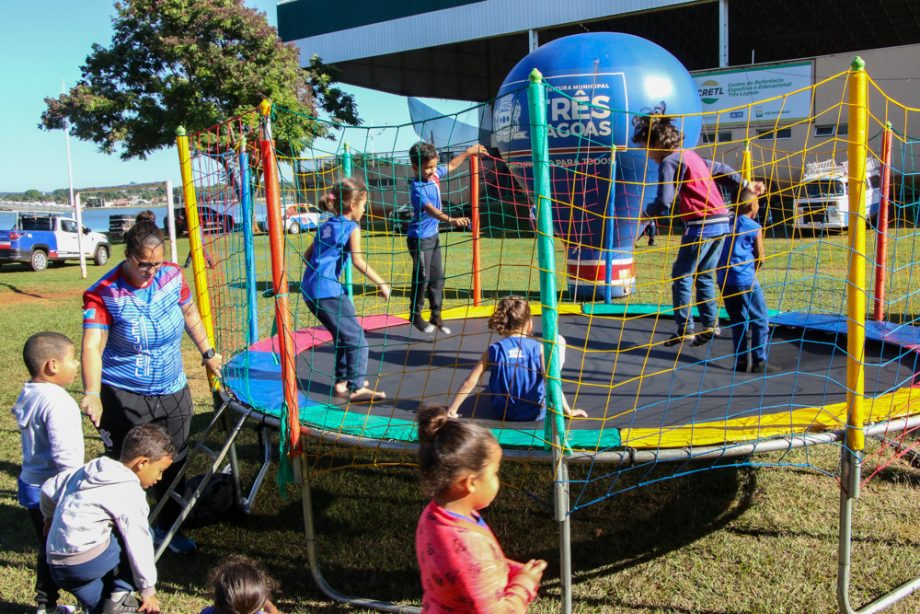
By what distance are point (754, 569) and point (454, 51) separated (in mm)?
26497

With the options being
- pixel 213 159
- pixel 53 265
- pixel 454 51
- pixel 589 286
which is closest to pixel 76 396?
pixel 213 159

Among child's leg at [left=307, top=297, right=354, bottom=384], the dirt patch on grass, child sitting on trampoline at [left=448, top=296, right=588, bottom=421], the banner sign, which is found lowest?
the dirt patch on grass

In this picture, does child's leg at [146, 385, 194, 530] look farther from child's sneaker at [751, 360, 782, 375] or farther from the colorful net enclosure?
child's sneaker at [751, 360, 782, 375]

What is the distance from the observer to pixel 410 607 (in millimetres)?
3080

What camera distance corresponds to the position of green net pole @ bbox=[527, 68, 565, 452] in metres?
2.55

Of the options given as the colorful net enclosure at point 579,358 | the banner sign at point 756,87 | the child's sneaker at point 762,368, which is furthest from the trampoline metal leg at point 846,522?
the banner sign at point 756,87

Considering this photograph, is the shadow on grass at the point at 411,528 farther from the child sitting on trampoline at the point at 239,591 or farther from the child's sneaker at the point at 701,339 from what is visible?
the child sitting on trampoline at the point at 239,591

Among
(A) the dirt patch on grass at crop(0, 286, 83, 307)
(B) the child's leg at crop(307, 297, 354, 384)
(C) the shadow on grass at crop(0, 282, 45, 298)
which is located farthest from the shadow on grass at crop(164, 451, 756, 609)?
(C) the shadow on grass at crop(0, 282, 45, 298)

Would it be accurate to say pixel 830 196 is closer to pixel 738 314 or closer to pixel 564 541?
pixel 738 314

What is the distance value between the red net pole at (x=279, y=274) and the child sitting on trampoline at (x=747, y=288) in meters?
2.41

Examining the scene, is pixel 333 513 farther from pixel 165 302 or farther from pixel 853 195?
pixel 853 195

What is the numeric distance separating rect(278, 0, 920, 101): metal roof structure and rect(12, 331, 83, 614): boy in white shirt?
16437 millimetres

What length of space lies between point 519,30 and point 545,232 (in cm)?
1800

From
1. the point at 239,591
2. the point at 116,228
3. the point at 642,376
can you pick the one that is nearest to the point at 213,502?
the point at 239,591
